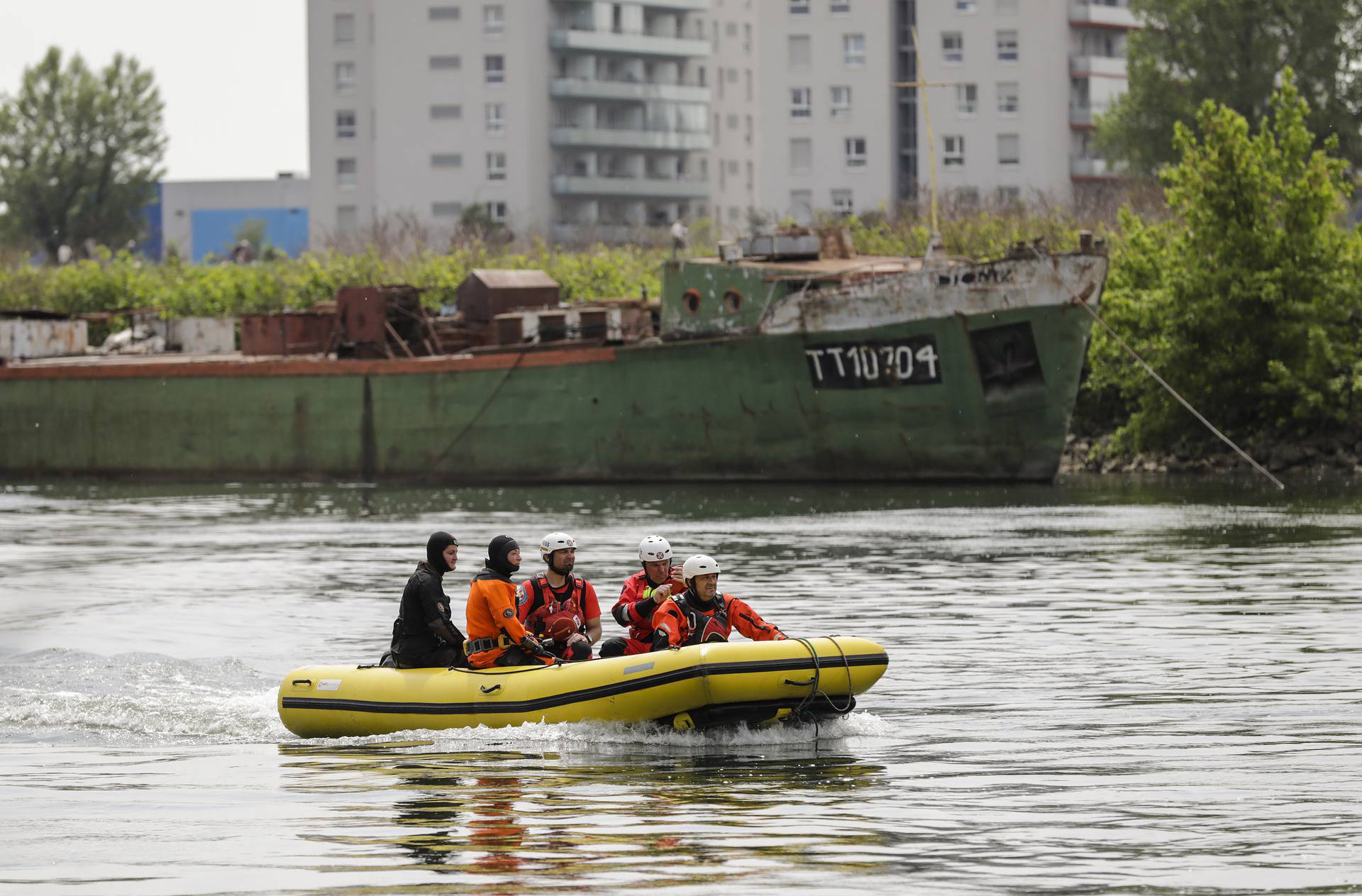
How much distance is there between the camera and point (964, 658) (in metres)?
20.8

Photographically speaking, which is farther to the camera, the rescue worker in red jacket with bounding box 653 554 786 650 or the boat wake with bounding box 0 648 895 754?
the rescue worker in red jacket with bounding box 653 554 786 650

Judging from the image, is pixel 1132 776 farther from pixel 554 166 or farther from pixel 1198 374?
pixel 554 166

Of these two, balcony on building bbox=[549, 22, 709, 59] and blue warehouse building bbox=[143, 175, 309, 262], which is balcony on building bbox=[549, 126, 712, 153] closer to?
balcony on building bbox=[549, 22, 709, 59]

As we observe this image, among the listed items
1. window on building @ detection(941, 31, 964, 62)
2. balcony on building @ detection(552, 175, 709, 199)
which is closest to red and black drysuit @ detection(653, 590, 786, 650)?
window on building @ detection(941, 31, 964, 62)

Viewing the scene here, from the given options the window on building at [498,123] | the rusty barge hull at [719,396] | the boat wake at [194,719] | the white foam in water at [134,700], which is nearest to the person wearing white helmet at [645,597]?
the boat wake at [194,719]

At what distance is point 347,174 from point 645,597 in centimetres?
11281

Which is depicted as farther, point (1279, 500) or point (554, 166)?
point (554, 166)

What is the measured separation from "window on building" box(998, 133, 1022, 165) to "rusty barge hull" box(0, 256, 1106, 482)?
65.4m

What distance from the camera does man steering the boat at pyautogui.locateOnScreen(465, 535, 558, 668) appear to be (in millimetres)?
17219

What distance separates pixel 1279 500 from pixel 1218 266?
30.8 ft

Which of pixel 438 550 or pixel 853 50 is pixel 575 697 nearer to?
pixel 438 550

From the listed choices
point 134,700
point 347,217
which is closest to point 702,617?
point 134,700

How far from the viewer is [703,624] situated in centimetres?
1709

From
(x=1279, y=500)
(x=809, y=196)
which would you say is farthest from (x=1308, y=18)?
(x=1279, y=500)
